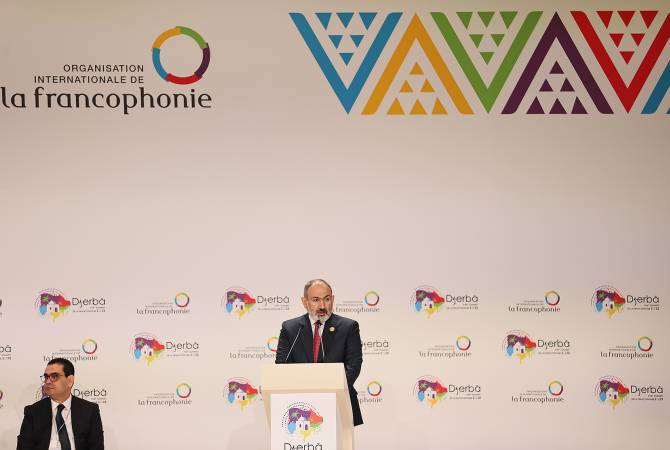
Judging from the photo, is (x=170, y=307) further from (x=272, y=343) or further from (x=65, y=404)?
(x=65, y=404)

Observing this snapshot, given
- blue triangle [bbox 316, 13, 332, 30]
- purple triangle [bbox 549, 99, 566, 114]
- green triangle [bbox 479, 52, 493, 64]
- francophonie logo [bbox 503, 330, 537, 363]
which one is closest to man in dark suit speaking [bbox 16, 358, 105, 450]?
francophonie logo [bbox 503, 330, 537, 363]

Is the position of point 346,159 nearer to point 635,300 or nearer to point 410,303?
A: point 410,303

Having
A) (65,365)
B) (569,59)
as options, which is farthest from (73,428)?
(569,59)

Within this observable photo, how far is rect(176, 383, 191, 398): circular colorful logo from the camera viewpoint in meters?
7.82

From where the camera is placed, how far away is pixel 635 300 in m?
7.89

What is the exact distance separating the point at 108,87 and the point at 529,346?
425cm

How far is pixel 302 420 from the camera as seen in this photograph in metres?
5.23

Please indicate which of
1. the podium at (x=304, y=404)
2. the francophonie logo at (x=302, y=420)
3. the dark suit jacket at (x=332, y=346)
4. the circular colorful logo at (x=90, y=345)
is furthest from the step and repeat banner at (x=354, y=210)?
the francophonie logo at (x=302, y=420)

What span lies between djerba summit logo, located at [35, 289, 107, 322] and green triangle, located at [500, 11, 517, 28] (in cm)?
429

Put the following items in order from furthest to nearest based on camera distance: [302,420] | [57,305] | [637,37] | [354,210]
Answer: [637,37]
[354,210]
[57,305]
[302,420]

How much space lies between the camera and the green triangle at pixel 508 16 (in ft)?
26.2

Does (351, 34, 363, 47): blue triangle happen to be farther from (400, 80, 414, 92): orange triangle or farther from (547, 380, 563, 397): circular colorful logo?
(547, 380, 563, 397): circular colorful logo

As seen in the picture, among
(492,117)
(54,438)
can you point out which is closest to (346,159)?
(492,117)

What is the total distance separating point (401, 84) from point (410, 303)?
1.90 metres
